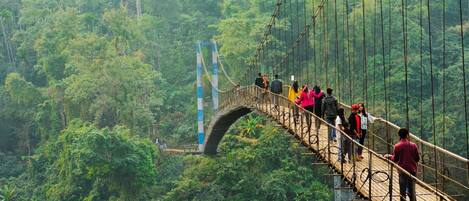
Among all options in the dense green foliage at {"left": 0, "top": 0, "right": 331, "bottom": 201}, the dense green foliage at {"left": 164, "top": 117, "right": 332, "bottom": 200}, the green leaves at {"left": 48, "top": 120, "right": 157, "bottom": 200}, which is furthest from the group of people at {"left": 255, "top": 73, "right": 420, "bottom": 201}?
the green leaves at {"left": 48, "top": 120, "right": 157, "bottom": 200}

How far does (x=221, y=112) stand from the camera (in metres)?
22.8

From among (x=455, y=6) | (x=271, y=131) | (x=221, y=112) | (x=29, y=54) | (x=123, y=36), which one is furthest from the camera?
(x=29, y=54)

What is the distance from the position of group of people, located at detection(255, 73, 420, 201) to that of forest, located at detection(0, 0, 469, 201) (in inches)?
277

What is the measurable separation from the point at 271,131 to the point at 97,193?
5.74 m

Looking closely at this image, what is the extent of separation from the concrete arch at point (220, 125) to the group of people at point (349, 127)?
660 centimetres

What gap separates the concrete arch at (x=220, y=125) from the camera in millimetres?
21625

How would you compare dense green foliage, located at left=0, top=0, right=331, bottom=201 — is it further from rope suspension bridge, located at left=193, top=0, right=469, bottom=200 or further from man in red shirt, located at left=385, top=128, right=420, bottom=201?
man in red shirt, located at left=385, top=128, right=420, bottom=201

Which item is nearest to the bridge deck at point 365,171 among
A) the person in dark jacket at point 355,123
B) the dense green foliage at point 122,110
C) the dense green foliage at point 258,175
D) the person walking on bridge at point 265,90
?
the person in dark jacket at point 355,123

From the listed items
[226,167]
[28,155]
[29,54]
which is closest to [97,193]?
[226,167]

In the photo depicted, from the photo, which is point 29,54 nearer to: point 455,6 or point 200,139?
point 200,139

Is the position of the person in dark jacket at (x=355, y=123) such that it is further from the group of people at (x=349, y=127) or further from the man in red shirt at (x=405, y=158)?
the man in red shirt at (x=405, y=158)

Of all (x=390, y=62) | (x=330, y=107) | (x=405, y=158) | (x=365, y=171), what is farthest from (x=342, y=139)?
(x=390, y=62)

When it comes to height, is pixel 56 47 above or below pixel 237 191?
above

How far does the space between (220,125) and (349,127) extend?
1566 centimetres
